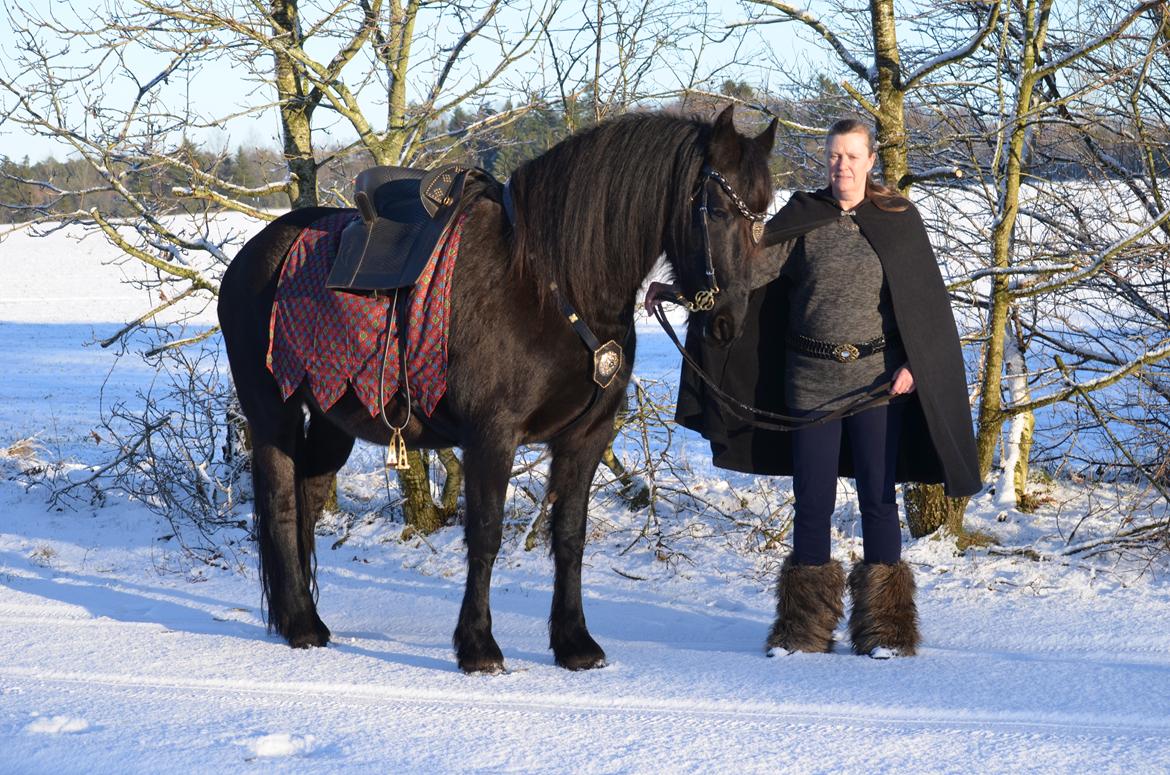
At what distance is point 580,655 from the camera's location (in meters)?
4.29

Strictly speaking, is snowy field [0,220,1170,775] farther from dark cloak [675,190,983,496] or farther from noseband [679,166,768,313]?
noseband [679,166,768,313]

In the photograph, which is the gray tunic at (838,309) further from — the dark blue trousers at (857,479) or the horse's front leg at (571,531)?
the horse's front leg at (571,531)

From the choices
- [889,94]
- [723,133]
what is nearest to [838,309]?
[723,133]

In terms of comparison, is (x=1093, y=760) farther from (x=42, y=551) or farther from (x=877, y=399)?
(x=42, y=551)

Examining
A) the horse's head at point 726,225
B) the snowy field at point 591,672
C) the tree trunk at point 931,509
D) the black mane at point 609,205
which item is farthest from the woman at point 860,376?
the tree trunk at point 931,509

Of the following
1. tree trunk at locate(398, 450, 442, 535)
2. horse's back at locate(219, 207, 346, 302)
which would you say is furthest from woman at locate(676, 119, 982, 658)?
tree trunk at locate(398, 450, 442, 535)

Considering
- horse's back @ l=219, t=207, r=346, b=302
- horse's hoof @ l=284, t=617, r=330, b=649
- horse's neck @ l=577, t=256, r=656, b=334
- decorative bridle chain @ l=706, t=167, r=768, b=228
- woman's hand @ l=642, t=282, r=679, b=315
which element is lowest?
horse's hoof @ l=284, t=617, r=330, b=649

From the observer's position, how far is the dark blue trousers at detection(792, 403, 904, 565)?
14.2ft

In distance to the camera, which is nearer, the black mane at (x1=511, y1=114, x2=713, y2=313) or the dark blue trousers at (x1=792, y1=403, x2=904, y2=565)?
the black mane at (x1=511, y1=114, x2=713, y2=313)

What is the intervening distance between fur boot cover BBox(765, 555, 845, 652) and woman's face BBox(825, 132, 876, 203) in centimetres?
147

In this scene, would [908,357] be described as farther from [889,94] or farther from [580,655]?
[889,94]

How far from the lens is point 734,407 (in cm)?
464

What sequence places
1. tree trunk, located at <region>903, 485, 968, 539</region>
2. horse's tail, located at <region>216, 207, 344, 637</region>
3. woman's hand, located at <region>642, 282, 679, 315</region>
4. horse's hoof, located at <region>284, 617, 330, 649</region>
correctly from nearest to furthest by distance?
1. woman's hand, located at <region>642, 282, 679, 315</region>
2. horse's hoof, located at <region>284, 617, 330, 649</region>
3. horse's tail, located at <region>216, 207, 344, 637</region>
4. tree trunk, located at <region>903, 485, 968, 539</region>

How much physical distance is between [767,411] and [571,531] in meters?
0.94
